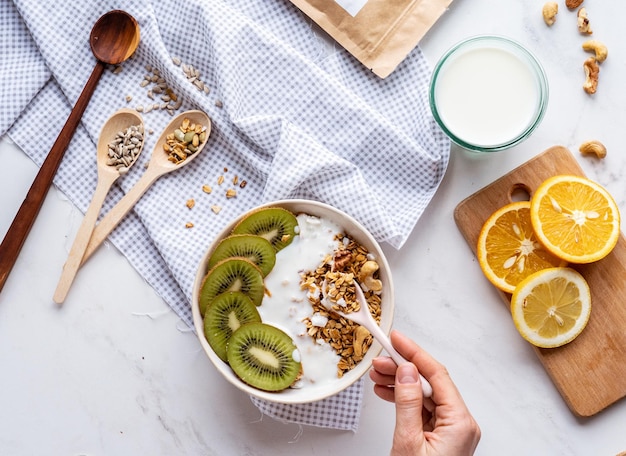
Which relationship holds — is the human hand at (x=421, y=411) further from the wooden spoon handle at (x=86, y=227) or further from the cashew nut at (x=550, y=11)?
the cashew nut at (x=550, y=11)

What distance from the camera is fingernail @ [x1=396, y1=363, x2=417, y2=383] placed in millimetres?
1299

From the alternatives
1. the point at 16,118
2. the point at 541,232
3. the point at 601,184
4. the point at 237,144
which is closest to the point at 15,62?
the point at 16,118

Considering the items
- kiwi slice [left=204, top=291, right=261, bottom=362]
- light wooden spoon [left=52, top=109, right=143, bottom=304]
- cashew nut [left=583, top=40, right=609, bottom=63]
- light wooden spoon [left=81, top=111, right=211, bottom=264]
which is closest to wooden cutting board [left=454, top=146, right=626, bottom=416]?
cashew nut [left=583, top=40, right=609, bottom=63]

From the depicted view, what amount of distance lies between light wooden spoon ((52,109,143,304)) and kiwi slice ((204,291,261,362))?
40 centimetres

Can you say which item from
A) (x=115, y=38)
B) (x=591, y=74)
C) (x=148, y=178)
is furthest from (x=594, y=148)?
(x=115, y=38)

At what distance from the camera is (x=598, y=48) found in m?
1.61

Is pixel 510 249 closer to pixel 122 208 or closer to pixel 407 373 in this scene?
pixel 407 373

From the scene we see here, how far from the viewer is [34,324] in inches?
65.6

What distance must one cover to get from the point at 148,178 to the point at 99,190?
120 millimetres

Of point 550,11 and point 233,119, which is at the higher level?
point 550,11

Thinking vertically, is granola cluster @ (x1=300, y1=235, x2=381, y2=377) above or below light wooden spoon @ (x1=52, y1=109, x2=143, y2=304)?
above

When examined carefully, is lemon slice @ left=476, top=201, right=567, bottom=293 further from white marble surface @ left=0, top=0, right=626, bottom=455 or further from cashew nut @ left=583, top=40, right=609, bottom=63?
cashew nut @ left=583, top=40, right=609, bottom=63

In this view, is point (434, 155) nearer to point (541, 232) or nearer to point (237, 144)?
point (541, 232)

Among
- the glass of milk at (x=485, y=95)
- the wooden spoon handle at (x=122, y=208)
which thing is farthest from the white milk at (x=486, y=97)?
the wooden spoon handle at (x=122, y=208)
